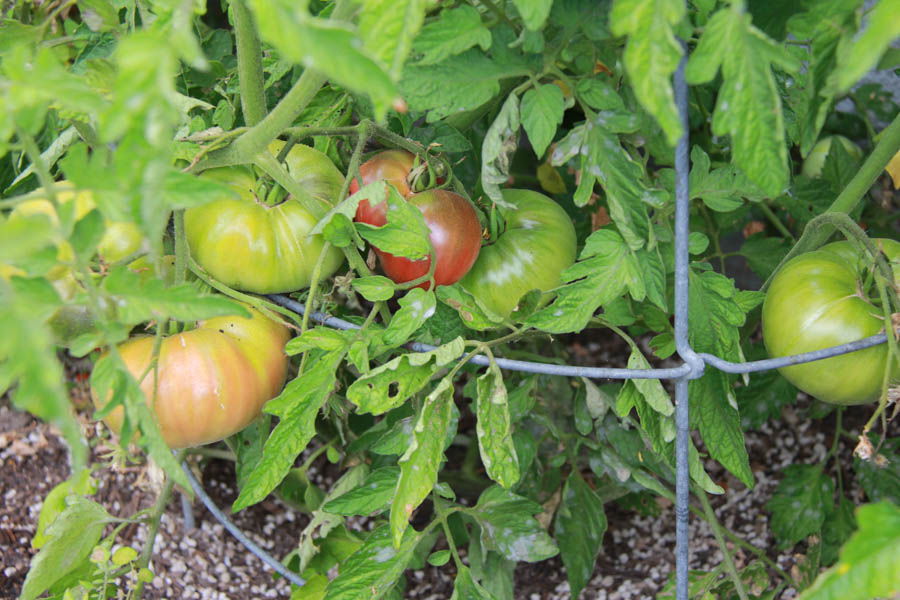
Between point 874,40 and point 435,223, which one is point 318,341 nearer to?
point 435,223

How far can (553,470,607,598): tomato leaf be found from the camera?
1.08 metres

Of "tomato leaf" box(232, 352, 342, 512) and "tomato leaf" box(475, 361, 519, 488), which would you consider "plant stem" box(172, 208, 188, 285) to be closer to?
"tomato leaf" box(232, 352, 342, 512)

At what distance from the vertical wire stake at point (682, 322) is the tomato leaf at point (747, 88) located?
0.25 ft

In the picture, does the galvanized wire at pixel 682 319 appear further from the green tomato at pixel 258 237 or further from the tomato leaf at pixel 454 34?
the green tomato at pixel 258 237

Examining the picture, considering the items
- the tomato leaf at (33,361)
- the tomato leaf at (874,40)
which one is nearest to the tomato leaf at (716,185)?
the tomato leaf at (874,40)

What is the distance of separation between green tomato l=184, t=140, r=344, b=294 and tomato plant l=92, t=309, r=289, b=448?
0.16 feet

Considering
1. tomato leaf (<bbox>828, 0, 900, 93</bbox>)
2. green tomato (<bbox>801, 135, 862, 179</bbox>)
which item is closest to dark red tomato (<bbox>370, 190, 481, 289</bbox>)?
tomato leaf (<bbox>828, 0, 900, 93</bbox>)

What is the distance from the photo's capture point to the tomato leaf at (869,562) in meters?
0.46

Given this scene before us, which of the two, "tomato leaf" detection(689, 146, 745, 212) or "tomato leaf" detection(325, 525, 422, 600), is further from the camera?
"tomato leaf" detection(325, 525, 422, 600)

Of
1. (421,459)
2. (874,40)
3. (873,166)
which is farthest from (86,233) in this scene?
(873,166)

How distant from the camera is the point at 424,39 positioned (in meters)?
0.61

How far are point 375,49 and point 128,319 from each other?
8.8 inches

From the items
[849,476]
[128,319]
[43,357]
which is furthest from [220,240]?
[849,476]

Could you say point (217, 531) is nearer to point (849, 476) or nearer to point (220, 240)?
point (220, 240)
